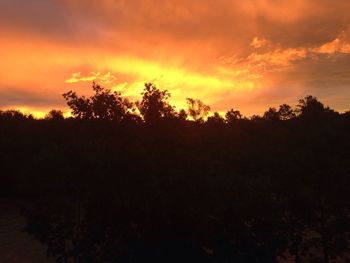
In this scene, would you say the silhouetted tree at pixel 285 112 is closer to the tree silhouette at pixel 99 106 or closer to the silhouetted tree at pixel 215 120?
the silhouetted tree at pixel 215 120

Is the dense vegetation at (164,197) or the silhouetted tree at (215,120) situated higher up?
the silhouetted tree at (215,120)

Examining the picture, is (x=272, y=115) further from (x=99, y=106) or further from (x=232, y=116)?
(x=99, y=106)

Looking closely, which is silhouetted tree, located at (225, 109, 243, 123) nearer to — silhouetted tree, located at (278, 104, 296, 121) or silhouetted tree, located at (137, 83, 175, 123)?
silhouetted tree, located at (278, 104, 296, 121)

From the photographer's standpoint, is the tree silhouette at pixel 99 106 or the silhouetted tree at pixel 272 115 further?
the silhouetted tree at pixel 272 115

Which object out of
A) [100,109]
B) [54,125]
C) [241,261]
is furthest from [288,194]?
[54,125]

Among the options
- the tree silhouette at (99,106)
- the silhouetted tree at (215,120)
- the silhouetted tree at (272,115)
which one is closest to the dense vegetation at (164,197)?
the tree silhouette at (99,106)

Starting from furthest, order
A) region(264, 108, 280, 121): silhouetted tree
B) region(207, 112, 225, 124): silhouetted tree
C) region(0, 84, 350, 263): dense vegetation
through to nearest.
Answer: region(264, 108, 280, 121): silhouetted tree
region(207, 112, 225, 124): silhouetted tree
region(0, 84, 350, 263): dense vegetation

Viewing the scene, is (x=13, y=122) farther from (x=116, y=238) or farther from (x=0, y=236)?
(x=116, y=238)

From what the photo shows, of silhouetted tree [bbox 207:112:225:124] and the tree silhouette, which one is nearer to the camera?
the tree silhouette

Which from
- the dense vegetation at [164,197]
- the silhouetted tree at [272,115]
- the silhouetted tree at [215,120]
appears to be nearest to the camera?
the dense vegetation at [164,197]

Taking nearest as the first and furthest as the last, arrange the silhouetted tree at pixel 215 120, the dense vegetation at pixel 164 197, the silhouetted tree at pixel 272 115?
the dense vegetation at pixel 164 197 < the silhouetted tree at pixel 215 120 < the silhouetted tree at pixel 272 115

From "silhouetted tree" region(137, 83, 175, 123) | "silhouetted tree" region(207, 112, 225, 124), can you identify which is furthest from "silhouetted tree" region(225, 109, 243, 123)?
"silhouetted tree" region(137, 83, 175, 123)

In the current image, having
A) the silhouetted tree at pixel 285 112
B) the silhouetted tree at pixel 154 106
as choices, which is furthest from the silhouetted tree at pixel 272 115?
the silhouetted tree at pixel 154 106

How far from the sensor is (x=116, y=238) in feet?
51.8
